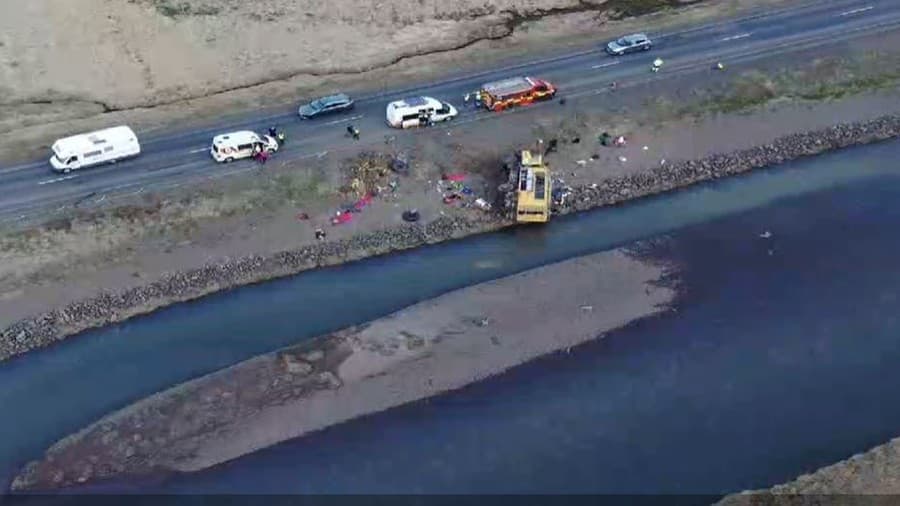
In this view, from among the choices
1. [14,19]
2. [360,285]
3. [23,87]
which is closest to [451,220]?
[360,285]

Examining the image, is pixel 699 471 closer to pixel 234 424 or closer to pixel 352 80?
pixel 234 424

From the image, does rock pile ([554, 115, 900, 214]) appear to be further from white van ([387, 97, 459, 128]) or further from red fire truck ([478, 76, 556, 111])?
white van ([387, 97, 459, 128])

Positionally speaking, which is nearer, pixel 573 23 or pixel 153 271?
pixel 153 271

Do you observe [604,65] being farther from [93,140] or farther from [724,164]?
[93,140]

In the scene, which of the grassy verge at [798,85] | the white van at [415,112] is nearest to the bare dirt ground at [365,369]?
the white van at [415,112]

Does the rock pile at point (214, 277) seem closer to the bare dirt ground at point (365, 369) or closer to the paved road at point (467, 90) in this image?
the bare dirt ground at point (365, 369)

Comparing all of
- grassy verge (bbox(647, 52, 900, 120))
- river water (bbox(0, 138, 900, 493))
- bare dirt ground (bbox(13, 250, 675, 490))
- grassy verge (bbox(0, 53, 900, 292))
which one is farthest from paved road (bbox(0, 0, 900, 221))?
bare dirt ground (bbox(13, 250, 675, 490))

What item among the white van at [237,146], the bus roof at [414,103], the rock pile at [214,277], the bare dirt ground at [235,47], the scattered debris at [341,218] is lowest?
the rock pile at [214,277]
